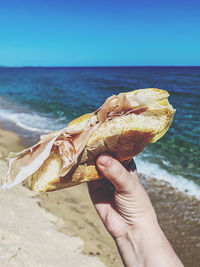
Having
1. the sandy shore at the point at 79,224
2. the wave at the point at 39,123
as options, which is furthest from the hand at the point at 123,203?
the wave at the point at 39,123

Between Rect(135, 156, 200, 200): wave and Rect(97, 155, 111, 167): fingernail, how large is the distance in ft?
13.3

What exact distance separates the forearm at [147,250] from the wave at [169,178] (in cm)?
356

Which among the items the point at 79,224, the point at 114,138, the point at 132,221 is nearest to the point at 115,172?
the point at 114,138

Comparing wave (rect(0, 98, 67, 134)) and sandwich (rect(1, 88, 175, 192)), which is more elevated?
sandwich (rect(1, 88, 175, 192))

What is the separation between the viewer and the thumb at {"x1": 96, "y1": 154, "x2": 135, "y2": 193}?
224 centimetres

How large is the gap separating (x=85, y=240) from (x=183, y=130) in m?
8.65

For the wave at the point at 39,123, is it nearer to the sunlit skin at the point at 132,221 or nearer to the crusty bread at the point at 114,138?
the sunlit skin at the point at 132,221

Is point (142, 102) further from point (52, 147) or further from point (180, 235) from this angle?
point (180, 235)

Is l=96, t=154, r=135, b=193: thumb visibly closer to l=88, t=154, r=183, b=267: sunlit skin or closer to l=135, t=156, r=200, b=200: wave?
l=88, t=154, r=183, b=267: sunlit skin

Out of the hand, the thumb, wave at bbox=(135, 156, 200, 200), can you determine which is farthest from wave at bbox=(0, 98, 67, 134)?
the thumb

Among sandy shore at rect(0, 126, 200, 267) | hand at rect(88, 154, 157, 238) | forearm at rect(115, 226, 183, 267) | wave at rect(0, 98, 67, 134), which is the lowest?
sandy shore at rect(0, 126, 200, 267)

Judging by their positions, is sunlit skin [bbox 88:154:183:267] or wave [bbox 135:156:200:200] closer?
sunlit skin [bbox 88:154:183:267]

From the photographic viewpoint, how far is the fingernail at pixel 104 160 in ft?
7.33

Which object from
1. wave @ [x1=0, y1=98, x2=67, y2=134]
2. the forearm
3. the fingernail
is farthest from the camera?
wave @ [x1=0, y1=98, x2=67, y2=134]
